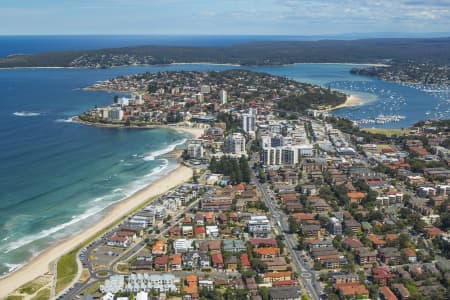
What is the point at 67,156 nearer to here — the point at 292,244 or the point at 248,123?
the point at 248,123

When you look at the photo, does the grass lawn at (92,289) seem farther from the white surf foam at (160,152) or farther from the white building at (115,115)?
the white building at (115,115)

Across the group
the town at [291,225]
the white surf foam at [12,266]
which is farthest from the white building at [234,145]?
the white surf foam at [12,266]

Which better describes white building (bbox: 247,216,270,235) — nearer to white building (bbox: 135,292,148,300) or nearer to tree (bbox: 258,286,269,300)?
tree (bbox: 258,286,269,300)

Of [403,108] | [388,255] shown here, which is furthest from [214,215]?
[403,108]

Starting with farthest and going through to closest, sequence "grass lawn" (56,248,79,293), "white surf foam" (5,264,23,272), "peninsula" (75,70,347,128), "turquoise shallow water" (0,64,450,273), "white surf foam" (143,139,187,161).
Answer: "peninsula" (75,70,347,128) < "white surf foam" (143,139,187,161) < "turquoise shallow water" (0,64,450,273) < "white surf foam" (5,264,23,272) < "grass lawn" (56,248,79,293)

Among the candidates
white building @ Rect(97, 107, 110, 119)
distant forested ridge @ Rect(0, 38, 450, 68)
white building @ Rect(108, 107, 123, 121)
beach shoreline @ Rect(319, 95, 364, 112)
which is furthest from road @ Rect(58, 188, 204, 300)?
distant forested ridge @ Rect(0, 38, 450, 68)

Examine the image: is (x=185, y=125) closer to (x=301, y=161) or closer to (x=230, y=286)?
(x=301, y=161)

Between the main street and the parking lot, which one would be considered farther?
the parking lot

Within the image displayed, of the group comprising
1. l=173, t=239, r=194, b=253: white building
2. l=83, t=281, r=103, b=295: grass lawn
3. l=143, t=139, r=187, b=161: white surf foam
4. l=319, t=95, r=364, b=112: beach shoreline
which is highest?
l=319, t=95, r=364, b=112: beach shoreline
